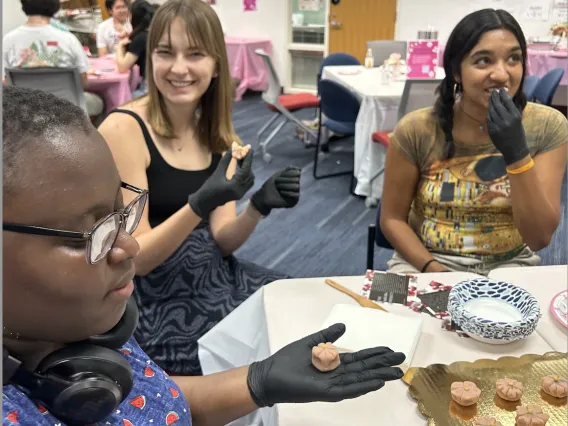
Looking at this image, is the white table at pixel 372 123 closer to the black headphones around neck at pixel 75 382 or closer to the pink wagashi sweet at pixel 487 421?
the pink wagashi sweet at pixel 487 421

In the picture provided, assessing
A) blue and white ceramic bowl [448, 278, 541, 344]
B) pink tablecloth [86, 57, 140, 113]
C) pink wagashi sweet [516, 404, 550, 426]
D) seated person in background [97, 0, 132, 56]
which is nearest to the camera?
pink wagashi sweet [516, 404, 550, 426]

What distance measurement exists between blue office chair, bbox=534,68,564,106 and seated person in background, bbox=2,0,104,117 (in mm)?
3135

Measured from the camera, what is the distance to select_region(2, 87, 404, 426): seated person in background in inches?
21.4

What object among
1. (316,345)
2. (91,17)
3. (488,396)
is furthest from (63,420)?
(91,17)

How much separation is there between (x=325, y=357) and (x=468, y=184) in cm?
89

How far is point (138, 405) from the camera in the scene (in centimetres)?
74

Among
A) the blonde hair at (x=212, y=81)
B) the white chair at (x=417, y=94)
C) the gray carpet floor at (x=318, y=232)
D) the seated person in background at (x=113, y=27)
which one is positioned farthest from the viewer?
the seated person in background at (x=113, y=27)

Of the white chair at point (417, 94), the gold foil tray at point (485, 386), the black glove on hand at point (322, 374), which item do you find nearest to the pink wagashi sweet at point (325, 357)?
the black glove on hand at point (322, 374)

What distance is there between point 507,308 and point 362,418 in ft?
1.42

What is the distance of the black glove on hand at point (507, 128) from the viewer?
4.55ft

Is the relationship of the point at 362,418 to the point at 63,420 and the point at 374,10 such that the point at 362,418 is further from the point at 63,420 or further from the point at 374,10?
the point at 374,10

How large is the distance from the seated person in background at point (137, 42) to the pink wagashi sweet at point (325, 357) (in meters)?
3.23

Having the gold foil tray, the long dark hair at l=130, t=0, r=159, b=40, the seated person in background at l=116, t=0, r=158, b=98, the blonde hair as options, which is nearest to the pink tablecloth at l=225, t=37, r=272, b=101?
the seated person in background at l=116, t=0, r=158, b=98

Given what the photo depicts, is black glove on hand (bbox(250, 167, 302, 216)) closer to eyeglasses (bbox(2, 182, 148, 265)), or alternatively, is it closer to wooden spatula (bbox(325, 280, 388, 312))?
wooden spatula (bbox(325, 280, 388, 312))
